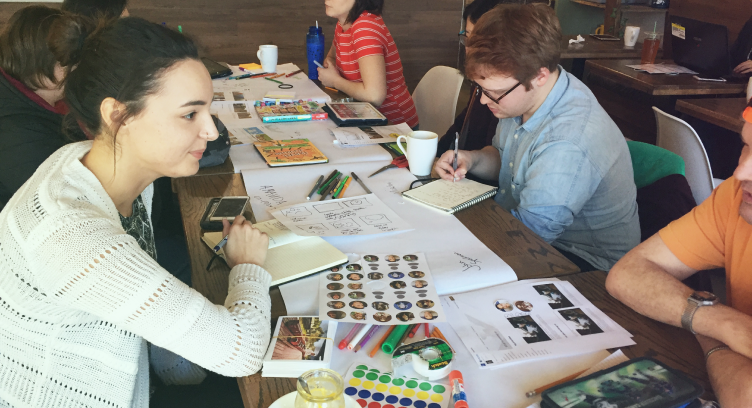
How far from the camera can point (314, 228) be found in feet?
4.19

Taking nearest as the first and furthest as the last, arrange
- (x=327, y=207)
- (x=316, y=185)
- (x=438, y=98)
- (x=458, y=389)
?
(x=458, y=389) → (x=327, y=207) → (x=316, y=185) → (x=438, y=98)

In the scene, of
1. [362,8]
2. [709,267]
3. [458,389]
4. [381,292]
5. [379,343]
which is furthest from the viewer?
[362,8]

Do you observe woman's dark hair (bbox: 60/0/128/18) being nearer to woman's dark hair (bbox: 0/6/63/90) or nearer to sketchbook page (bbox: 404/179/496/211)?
woman's dark hair (bbox: 0/6/63/90)

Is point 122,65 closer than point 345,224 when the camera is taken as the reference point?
Yes

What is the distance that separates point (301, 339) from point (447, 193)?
2.30 feet

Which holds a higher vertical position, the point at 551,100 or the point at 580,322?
the point at 551,100

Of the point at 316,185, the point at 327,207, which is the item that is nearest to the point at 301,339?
the point at 327,207

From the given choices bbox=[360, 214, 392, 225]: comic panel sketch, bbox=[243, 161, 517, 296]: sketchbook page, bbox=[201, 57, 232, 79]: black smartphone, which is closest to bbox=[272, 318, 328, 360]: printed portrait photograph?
bbox=[243, 161, 517, 296]: sketchbook page

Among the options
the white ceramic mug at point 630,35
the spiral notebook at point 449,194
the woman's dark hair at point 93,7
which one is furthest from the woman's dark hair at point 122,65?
the white ceramic mug at point 630,35

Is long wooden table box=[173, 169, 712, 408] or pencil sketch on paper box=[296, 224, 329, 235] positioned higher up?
pencil sketch on paper box=[296, 224, 329, 235]

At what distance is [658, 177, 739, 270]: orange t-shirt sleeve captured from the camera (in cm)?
113

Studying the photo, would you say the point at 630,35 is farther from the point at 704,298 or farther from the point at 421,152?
the point at 704,298

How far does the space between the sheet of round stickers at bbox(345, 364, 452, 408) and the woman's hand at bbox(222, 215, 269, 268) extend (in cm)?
35

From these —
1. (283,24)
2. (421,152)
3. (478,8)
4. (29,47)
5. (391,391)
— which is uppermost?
(478,8)
